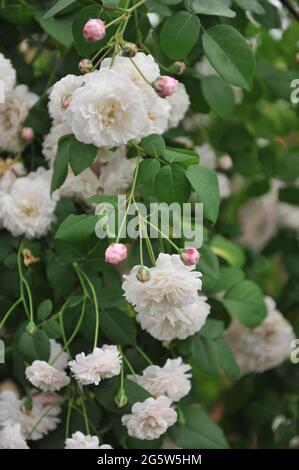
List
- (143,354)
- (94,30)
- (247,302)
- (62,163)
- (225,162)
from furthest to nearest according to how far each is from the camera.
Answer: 1. (225,162)
2. (247,302)
3. (143,354)
4. (62,163)
5. (94,30)

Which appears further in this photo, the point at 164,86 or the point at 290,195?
the point at 290,195

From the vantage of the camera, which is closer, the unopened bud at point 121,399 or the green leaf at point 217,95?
the unopened bud at point 121,399

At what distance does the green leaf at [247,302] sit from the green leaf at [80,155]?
45cm

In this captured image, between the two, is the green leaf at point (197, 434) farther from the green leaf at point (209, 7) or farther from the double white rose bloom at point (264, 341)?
the green leaf at point (209, 7)

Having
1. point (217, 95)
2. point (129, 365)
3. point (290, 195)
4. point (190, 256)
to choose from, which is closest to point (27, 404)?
point (129, 365)

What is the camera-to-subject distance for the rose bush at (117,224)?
942mm

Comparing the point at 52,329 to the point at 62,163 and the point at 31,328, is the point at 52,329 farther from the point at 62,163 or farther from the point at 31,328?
the point at 62,163

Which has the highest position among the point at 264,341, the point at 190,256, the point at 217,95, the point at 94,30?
the point at 94,30

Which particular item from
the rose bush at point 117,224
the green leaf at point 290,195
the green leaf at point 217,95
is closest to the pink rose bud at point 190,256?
the rose bush at point 117,224

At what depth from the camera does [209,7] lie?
1027mm

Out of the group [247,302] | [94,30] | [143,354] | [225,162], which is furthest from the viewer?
[225,162]

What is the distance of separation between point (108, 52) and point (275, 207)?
1055 millimetres

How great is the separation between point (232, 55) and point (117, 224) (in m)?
0.29

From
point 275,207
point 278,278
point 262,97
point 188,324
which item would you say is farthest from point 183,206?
point 278,278
